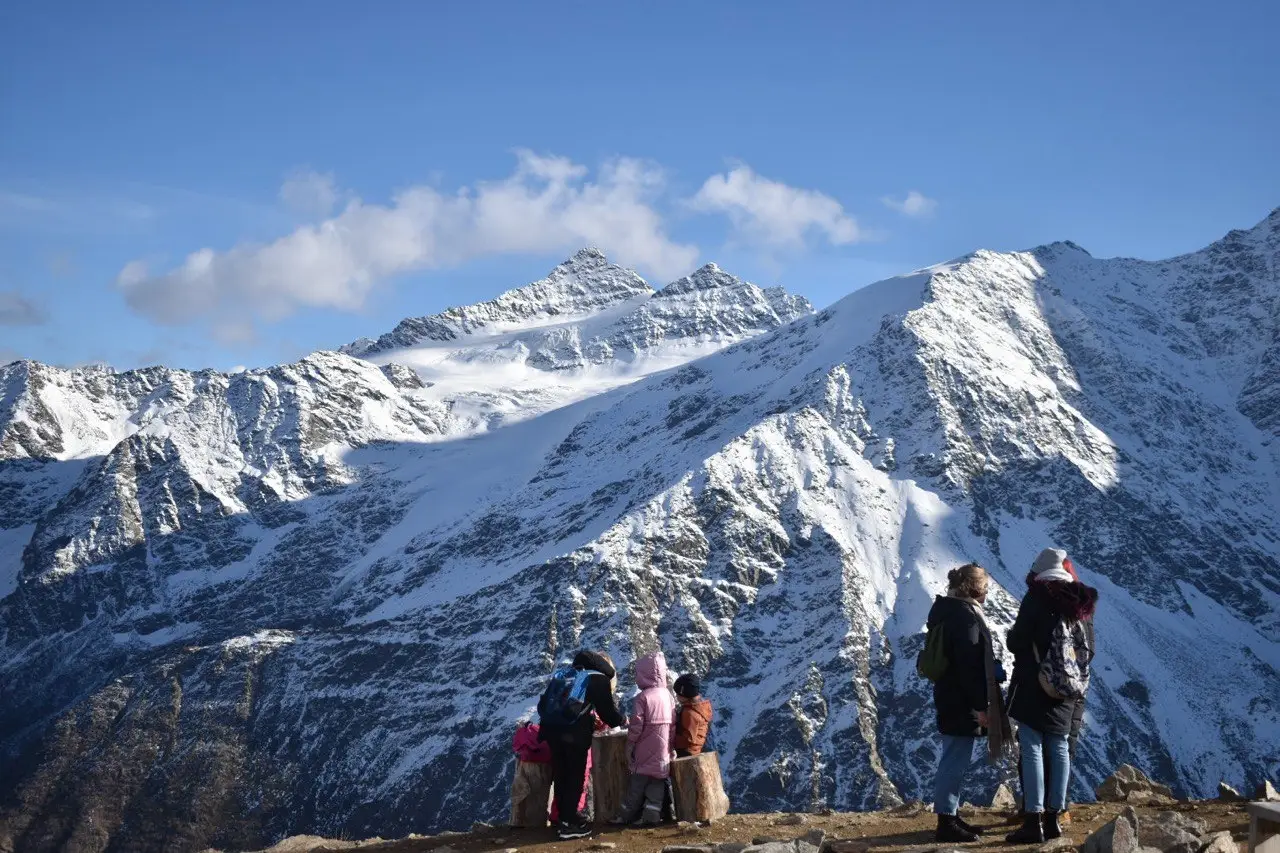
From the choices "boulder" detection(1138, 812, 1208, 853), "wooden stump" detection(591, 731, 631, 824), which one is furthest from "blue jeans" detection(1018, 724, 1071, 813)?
"wooden stump" detection(591, 731, 631, 824)

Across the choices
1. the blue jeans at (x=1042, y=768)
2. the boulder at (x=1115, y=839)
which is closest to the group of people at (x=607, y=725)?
the blue jeans at (x=1042, y=768)

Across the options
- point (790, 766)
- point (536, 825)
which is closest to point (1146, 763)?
point (790, 766)

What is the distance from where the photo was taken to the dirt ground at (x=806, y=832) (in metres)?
17.5

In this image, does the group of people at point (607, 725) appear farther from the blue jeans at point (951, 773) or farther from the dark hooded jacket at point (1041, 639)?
the dark hooded jacket at point (1041, 639)

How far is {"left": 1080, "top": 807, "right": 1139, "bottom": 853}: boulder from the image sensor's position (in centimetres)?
1455

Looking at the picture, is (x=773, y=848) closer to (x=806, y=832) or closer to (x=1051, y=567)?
(x=806, y=832)

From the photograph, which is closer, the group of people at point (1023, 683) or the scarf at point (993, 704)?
A: the group of people at point (1023, 683)

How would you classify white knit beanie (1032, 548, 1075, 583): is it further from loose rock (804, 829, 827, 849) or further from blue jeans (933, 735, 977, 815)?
loose rock (804, 829, 827, 849)

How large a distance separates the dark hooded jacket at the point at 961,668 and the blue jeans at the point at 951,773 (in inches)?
8.9

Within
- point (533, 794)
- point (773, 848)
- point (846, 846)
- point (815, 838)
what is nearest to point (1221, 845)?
point (846, 846)

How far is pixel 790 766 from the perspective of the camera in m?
199

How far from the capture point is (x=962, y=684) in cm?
1681

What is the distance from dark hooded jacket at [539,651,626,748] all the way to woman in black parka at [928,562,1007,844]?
542 centimetres

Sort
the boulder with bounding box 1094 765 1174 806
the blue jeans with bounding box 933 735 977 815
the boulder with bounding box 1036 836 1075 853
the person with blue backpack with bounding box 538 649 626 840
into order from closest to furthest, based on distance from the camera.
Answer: the boulder with bounding box 1036 836 1075 853 → the blue jeans with bounding box 933 735 977 815 → the person with blue backpack with bounding box 538 649 626 840 → the boulder with bounding box 1094 765 1174 806
